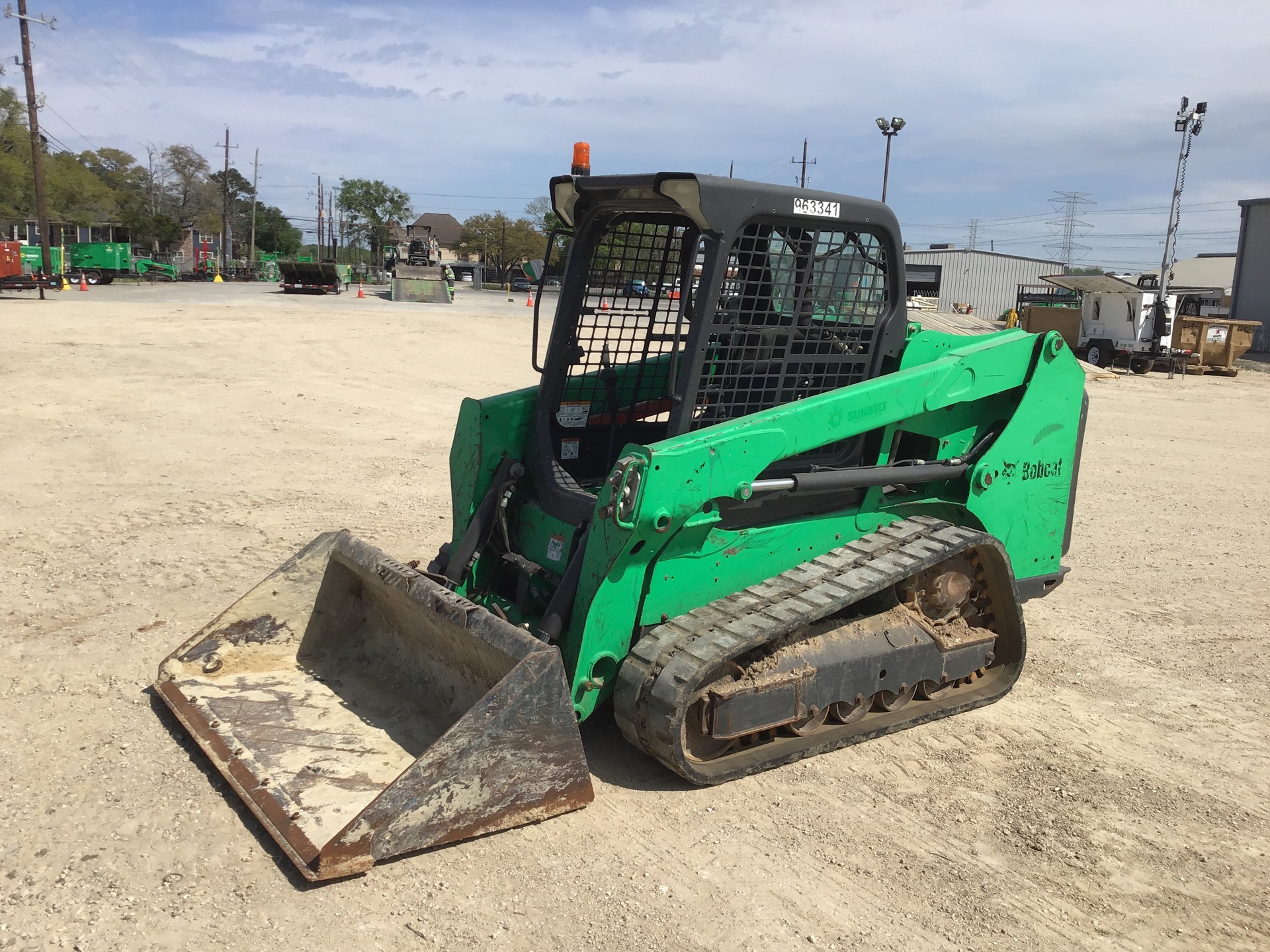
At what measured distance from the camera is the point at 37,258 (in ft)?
118

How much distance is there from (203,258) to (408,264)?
72.9 feet

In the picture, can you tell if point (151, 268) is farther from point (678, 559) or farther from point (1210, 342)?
point (678, 559)

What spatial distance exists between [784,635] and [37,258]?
129 ft

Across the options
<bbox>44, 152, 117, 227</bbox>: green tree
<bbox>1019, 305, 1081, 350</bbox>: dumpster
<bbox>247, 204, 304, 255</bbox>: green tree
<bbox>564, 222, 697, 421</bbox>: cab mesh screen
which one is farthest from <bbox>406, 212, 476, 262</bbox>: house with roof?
<bbox>564, 222, 697, 421</bbox>: cab mesh screen

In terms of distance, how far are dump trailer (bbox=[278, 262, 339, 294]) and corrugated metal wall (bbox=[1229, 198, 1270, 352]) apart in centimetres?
3205

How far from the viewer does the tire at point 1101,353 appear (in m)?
23.9

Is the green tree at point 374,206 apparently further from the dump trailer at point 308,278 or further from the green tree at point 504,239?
the dump trailer at point 308,278

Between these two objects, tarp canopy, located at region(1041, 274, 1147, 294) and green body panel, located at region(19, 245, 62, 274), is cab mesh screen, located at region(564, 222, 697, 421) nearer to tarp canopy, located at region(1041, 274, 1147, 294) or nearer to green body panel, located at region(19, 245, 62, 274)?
tarp canopy, located at region(1041, 274, 1147, 294)

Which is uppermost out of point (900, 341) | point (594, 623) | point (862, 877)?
point (900, 341)

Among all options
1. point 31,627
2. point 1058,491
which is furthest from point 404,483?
point 1058,491

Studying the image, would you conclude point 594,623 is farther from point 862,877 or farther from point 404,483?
point 404,483

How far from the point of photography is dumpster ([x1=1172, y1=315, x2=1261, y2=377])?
23.7 meters

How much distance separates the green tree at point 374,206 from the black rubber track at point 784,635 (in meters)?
79.1

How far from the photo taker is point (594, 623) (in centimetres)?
375
